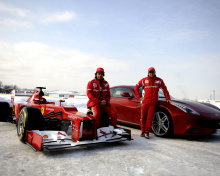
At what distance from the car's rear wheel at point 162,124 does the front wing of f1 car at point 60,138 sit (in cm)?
116

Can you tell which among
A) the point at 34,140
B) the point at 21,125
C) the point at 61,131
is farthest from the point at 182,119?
the point at 21,125

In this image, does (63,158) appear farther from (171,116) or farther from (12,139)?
(171,116)

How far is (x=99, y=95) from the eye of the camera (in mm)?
4707

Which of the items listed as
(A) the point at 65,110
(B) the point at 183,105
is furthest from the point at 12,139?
(B) the point at 183,105

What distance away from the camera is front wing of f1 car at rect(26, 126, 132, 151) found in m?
3.22

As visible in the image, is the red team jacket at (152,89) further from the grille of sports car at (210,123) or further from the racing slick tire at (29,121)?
the racing slick tire at (29,121)

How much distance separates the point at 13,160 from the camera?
286 cm

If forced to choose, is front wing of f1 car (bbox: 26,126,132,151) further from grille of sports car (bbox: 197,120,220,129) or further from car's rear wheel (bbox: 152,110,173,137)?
grille of sports car (bbox: 197,120,220,129)

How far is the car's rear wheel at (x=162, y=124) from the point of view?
188 inches

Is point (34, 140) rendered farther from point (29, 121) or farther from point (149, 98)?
point (149, 98)

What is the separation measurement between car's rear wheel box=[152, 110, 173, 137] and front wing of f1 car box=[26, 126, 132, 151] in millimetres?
1156

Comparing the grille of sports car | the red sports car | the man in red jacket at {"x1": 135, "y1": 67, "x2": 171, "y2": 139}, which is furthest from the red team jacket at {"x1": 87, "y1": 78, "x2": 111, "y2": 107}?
the grille of sports car

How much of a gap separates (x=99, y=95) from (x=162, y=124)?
176cm

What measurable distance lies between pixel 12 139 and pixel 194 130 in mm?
3976
